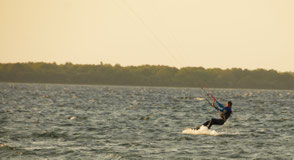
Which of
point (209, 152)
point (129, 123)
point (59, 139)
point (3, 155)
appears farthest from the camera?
point (129, 123)

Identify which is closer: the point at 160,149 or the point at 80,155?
the point at 80,155

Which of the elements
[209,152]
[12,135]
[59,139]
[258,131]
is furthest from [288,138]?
[12,135]

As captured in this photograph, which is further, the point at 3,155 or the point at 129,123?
the point at 129,123

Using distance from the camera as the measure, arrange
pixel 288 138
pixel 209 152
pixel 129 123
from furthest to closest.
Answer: pixel 129 123
pixel 288 138
pixel 209 152

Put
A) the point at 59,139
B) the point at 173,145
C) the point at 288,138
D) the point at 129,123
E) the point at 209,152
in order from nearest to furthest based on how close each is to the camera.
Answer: the point at 209,152
the point at 173,145
the point at 59,139
the point at 288,138
the point at 129,123

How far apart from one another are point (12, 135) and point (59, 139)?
3.00m

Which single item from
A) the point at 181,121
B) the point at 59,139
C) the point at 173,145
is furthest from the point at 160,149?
the point at 181,121

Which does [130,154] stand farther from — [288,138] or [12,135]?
[288,138]

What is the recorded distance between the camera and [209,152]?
21.2 m

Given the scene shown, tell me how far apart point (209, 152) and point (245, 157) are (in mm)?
1716

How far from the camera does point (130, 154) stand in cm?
2053

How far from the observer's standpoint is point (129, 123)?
3375 centimetres

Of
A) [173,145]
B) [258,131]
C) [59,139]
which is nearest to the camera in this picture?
[173,145]

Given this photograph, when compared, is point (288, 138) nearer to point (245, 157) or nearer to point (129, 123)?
point (245, 157)
